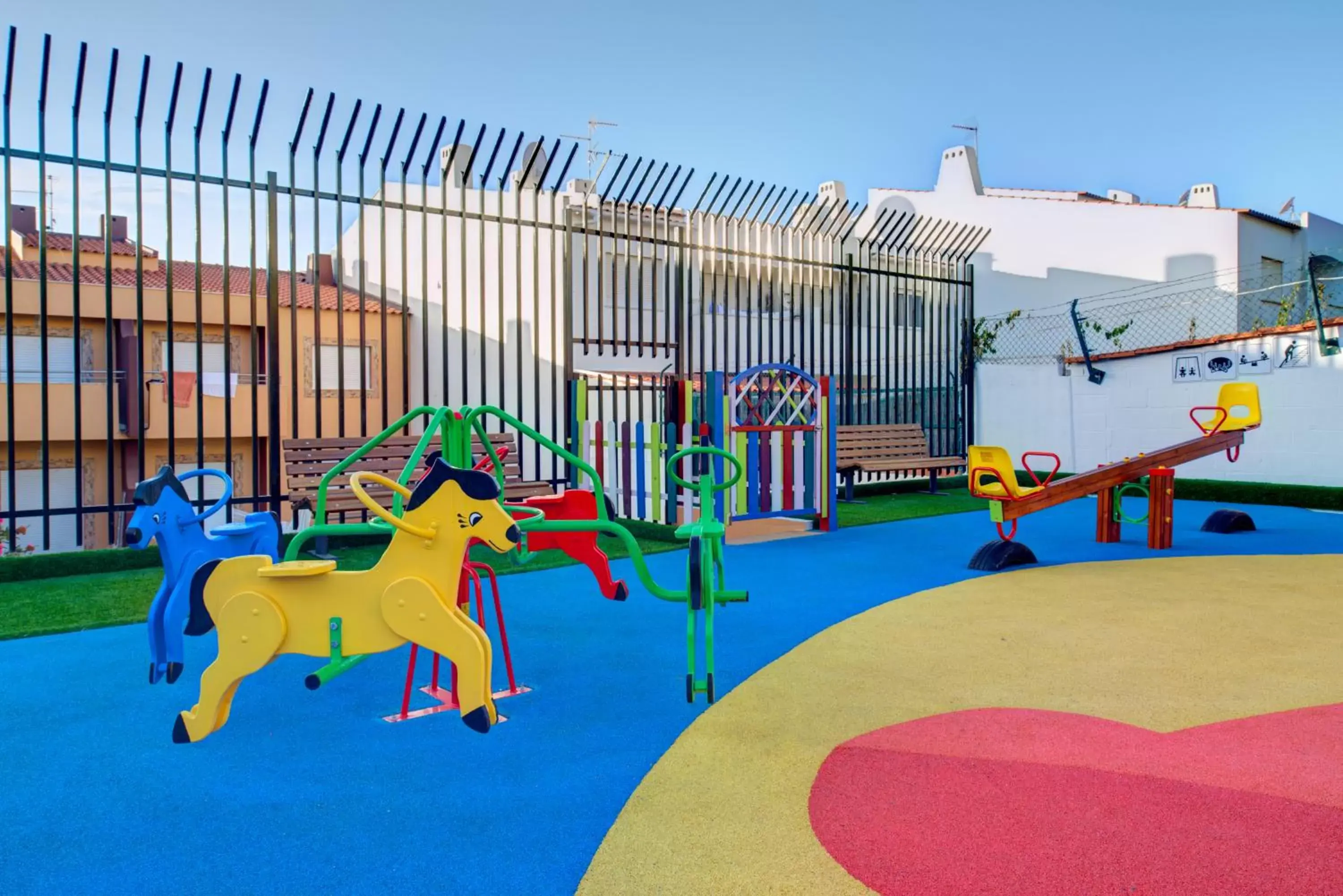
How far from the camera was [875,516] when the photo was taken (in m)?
9.73

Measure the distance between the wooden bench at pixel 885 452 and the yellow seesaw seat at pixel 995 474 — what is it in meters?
3.99

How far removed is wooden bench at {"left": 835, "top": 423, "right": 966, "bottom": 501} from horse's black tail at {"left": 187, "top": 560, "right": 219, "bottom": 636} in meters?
8.43

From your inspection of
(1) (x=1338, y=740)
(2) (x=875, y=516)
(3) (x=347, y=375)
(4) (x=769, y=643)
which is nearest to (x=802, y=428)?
(2) (x=875, y=516)

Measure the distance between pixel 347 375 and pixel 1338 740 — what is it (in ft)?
70.0

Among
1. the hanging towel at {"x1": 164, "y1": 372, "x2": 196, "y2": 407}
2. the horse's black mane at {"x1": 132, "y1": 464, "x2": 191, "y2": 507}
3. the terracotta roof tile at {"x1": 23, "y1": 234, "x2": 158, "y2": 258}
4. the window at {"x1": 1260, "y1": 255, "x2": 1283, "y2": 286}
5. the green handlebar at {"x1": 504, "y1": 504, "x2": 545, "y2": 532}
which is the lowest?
the green handlebar at {"x1": 504, "y1": 504, "x2": 545, "y2": 532}

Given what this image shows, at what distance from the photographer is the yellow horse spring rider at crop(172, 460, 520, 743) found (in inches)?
115

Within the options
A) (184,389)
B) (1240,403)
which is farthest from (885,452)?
(184,389)

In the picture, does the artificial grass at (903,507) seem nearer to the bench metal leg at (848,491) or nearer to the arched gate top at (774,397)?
the bench metal leg at (848,491)

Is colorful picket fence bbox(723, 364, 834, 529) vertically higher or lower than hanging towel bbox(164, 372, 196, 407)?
lower

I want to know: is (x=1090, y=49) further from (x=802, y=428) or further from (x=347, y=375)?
(x=347, y=375)

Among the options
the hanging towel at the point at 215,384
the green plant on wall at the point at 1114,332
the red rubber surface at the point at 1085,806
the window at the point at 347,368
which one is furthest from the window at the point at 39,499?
the red rubber surface at the point at 1085,806

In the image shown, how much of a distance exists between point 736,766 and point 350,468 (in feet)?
17.0

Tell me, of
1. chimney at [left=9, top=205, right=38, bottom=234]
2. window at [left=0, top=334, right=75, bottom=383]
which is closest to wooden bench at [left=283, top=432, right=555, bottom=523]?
window at [left=0, top=334, right=75, bottom=383]

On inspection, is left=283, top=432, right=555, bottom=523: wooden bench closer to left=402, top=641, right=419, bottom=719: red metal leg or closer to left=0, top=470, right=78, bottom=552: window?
left=402, top=641, right=419, bottom=719: red metal leg
